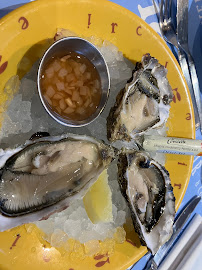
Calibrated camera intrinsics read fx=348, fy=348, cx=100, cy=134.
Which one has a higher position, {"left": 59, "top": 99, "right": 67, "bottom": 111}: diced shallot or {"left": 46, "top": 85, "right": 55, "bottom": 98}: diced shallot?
{"left": 46, "top": 85, "right": 55, "bottom": 98}: diced shallot

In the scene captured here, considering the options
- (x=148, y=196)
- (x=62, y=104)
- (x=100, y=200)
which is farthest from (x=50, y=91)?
(x=148, y=196)

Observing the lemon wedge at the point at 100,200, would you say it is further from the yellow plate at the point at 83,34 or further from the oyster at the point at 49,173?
the yellow plate at the point at 83,34

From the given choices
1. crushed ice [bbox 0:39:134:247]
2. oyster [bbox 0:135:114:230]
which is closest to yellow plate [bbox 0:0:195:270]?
crushed ice [bbox 0:39:134:247]

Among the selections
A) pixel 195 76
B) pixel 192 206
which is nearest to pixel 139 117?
pixel 195 76

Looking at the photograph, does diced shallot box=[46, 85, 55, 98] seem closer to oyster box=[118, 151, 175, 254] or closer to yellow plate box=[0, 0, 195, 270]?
yellow plate box=[0, 0, 195, 270]

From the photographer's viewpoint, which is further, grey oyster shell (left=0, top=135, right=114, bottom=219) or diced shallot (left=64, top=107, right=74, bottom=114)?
diced shallot (left=64, top=107, right=74, bottom=114)

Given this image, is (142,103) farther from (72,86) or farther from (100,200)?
(100,200)

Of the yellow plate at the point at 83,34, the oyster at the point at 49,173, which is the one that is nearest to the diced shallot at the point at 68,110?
the oyster at the point at 49,173
